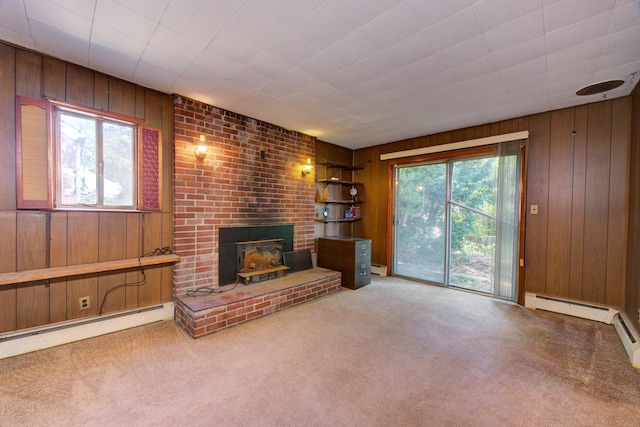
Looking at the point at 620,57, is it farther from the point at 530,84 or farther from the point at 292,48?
the point at 292,48

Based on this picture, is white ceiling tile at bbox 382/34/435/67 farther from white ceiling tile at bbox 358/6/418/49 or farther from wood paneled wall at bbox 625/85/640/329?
wood paneled wall at bbox 625/85/640/329

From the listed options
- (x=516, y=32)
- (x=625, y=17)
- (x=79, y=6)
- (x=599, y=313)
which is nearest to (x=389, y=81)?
(x=516, y=32)

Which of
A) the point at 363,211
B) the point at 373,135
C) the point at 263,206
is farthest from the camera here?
the point at 363,211

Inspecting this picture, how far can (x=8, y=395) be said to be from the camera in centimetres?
166

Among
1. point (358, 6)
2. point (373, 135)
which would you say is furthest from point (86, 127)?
point (373, 135)

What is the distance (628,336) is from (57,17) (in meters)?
5.35

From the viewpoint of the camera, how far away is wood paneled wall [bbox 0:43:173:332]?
208 cm

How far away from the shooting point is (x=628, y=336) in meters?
2.32

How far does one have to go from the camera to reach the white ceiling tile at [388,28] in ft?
5.55

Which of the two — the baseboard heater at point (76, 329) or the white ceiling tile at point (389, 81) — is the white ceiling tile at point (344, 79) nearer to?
the white ceiling tile at point (389, 81)

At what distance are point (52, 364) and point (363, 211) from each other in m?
4.62

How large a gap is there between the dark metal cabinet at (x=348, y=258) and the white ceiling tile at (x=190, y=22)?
3157 millimetres

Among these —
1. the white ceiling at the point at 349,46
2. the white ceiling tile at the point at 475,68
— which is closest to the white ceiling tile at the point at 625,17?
the white ceiling at the point at 349,46

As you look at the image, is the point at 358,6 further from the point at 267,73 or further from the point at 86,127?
the point at 86,127
